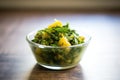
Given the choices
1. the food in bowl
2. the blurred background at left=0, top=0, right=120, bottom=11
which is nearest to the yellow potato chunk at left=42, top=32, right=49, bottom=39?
the food in bowl

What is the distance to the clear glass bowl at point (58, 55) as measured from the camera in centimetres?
86

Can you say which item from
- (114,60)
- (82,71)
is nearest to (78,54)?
(82,71)

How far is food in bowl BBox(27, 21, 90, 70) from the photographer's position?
2.82 feet

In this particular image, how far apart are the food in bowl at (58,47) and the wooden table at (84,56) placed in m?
0.03

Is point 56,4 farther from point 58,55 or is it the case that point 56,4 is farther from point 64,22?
point 58,55

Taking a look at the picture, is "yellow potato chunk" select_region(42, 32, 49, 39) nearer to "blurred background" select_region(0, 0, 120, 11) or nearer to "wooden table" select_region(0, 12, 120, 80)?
"wooden table" select_region(0, 12, 120, 80)

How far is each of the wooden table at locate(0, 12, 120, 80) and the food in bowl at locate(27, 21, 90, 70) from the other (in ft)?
0.11

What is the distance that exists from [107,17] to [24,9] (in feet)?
2.00

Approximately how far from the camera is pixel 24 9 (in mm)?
1778

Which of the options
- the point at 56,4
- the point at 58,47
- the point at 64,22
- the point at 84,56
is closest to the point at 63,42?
the point at 58,47

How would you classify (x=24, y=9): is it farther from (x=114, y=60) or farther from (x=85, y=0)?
(x=114, y=60)

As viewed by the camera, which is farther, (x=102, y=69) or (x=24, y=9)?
(x=24, y=9)

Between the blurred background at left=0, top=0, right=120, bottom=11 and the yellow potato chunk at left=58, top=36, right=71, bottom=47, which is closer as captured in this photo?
the yellow potato chunk at left=58, top=36, right=71, bottom=47

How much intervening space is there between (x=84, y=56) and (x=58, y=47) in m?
0.19
